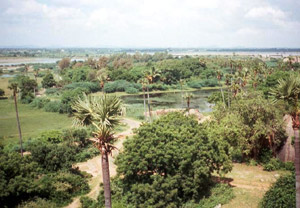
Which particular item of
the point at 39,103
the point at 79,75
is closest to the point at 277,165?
the point at 39,103

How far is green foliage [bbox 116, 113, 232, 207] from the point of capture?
1883 cm

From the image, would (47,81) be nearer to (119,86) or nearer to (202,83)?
(119,86)

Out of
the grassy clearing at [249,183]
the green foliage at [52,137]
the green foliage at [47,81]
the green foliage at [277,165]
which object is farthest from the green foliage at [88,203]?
the green foliage at [47,81]

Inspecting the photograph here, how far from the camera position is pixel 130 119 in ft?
167

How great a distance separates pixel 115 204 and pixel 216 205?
6584 mm

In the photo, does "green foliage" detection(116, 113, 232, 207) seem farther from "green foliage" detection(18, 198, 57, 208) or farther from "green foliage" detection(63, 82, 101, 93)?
"green foliage" detection(63, 82, 101, 93)

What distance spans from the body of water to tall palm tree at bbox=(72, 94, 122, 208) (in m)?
47.1

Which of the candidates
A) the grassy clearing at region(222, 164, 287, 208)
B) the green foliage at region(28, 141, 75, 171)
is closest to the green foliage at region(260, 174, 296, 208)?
the grassy clearing at region(222, 164, 287, 208)

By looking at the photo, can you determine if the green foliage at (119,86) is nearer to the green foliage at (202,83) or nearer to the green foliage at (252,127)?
the green foliage at (202,83)

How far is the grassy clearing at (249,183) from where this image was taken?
19.9m

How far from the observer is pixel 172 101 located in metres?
69.0

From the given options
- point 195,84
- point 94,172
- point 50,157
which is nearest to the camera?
point 50,157

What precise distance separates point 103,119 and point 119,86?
69.0 meters

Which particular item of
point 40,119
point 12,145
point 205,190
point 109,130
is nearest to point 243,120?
point 205,190
